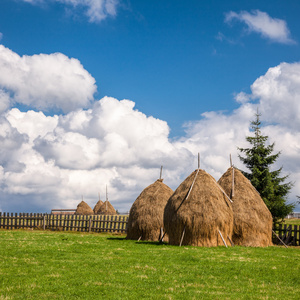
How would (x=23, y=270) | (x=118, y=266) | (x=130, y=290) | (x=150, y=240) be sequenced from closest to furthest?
1. (x=130, y=290)
2. (x=23, y=270)
3. (x=118, y=266)
4. (x=150, y=240)

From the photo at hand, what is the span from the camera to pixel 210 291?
8.95 meters

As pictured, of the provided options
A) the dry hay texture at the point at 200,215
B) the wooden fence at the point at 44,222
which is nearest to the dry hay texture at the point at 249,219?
the dry hay texture at the point at 200,215

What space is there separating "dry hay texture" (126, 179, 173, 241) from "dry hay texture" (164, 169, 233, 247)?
12.0 feet

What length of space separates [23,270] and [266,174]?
23527 millimetres

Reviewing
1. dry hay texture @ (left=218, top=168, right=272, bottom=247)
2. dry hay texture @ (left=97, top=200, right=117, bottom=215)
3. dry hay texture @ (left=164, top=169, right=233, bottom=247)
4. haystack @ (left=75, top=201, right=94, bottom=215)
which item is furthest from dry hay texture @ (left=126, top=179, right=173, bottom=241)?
haystack @ (left=75, top=201, right=94, bottom=215)

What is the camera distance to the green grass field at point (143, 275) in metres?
8.66

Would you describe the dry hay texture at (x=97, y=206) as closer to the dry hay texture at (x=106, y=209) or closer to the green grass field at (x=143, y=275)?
the dry hay texture at (x=106, y=209)

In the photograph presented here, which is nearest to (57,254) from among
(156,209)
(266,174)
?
(156,209)

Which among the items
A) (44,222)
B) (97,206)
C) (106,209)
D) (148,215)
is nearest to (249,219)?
(148,215)

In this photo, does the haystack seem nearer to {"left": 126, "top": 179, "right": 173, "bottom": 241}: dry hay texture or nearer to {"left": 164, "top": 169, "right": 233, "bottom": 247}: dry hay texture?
{"left": 126, "top": 179, "right": 173, "bottom": 241}: dry hay texture

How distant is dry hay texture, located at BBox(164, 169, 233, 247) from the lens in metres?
18.3

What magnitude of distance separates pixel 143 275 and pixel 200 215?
8247mm

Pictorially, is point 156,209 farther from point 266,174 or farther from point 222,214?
point 266,174

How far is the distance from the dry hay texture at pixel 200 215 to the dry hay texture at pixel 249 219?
165cm
